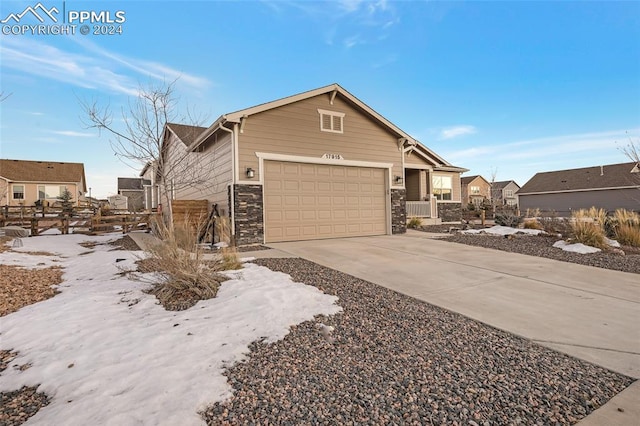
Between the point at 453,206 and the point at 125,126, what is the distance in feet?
50.8

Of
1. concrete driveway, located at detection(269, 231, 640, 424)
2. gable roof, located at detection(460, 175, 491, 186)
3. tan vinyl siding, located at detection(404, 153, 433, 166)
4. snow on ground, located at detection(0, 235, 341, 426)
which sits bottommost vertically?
concrete driveway, located at detection(269, 231, 640, 424)

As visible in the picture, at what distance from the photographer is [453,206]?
1689 cm

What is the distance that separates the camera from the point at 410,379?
2145 mm

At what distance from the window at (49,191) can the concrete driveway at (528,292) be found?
32.2 meters

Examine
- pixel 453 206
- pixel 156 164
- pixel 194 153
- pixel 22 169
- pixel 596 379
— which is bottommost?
pixel 596 379

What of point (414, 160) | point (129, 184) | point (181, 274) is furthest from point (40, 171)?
point (181, 274)

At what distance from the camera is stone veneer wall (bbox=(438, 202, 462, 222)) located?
16469mm

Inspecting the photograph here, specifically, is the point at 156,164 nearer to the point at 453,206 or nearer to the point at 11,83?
the point at 11,83

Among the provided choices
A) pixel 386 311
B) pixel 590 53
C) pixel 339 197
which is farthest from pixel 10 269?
pixel 590 53

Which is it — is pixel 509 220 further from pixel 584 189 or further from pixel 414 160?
pixel 584 189

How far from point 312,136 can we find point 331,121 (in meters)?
1.00

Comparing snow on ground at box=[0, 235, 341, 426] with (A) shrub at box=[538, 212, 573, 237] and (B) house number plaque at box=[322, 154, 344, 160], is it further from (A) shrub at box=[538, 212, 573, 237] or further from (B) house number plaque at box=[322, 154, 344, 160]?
(A) shrub at box=[538, 212, 573, 237]

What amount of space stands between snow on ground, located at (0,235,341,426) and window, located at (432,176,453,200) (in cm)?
1420

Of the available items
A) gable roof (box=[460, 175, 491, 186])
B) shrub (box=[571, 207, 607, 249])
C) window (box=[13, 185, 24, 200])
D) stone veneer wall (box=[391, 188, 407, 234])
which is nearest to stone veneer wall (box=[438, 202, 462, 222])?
stone veneer wall (box=[391, 188, 407, 234])
